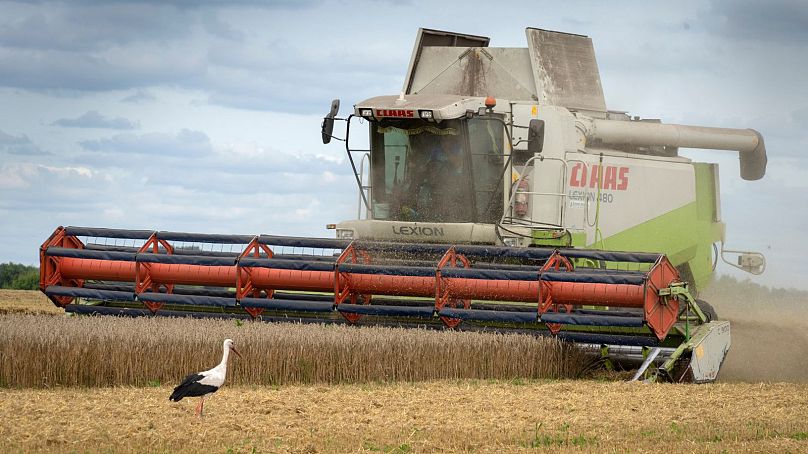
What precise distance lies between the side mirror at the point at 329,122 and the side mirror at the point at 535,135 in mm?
2106

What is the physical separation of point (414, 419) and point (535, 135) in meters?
4.37

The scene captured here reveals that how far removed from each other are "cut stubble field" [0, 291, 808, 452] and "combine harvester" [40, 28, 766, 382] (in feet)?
2.28

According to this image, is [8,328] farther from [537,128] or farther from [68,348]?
[537,128]

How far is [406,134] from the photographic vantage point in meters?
11.7

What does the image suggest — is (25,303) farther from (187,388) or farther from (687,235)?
(187,388)

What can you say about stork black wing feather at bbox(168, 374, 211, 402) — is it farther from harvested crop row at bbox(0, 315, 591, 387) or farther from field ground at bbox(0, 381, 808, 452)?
harvested crop row at bbox(0, 315, 591, 387)

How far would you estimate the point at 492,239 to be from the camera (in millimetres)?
11016

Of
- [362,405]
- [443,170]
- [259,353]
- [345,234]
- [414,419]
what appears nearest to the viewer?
[414,419]

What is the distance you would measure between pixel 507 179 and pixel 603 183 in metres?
1.33

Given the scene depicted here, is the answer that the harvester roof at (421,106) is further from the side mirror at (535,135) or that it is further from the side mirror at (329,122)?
the side mirror at (535,135)

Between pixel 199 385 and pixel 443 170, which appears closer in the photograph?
pixel 199 385

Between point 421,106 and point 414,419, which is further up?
point 421,106

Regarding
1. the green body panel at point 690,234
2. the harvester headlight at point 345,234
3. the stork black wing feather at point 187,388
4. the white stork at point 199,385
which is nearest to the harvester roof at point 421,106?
the harvester headlight at point 345,234

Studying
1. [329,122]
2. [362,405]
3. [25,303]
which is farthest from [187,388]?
[25,303]
